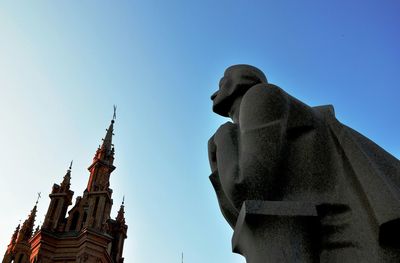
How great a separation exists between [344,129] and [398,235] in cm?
79

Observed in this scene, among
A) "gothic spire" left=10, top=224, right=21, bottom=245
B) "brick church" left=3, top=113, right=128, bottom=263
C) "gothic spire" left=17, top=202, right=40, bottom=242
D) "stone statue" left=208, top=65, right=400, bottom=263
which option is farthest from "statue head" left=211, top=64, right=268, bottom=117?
"gothic spire" left=10, top=224, right=21, bottom=245

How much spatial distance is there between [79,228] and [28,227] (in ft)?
36.9

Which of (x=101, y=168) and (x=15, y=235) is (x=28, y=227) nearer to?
(x=15, y=235)

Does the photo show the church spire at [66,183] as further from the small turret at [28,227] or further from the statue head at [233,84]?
the statue head at [233,84]

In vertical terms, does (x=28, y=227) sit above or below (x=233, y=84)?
above

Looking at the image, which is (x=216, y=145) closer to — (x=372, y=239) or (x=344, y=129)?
(x=344, y=129)

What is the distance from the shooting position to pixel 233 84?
3439 millimetres

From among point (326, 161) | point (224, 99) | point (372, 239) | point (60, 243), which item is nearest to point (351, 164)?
point (326, 161)

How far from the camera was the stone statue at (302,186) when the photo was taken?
2.38m

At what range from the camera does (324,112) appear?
3.04 meters

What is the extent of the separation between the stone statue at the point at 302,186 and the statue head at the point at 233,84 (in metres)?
0.37

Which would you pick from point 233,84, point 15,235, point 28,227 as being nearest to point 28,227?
point 28,227

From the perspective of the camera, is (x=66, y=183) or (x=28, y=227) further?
(x=28, y=227)

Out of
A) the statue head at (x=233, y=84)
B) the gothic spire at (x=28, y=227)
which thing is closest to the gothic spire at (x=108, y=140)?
the gothic spire at (x=28, y=227)
